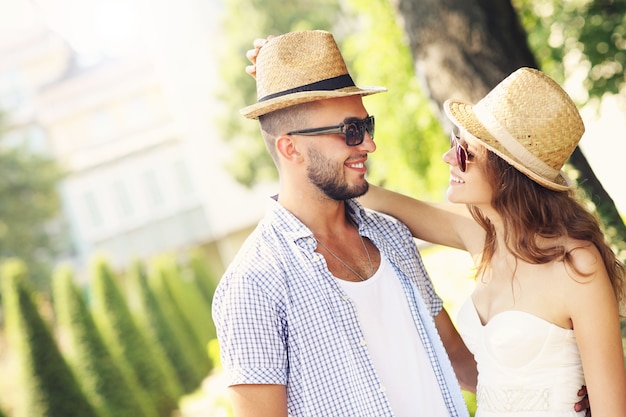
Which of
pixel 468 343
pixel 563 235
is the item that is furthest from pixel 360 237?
pixel 563 235

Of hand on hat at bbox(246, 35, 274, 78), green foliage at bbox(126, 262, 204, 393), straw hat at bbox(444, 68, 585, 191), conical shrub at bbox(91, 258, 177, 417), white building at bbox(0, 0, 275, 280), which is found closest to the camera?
straw hat at bbox(444, 68, 585, 191)

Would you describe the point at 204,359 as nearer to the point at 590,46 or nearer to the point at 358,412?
the point at 590,46

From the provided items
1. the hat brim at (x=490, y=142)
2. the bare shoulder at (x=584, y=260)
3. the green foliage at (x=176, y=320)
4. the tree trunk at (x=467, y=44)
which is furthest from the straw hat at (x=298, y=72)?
the green foliage at (x=176, y=320)

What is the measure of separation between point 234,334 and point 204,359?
42.0ft

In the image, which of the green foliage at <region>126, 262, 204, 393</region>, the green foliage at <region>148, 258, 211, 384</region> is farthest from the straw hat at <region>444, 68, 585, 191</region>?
the green foliage at <region>148, 258, 211, 384</region>

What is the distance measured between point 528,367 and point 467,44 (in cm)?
246

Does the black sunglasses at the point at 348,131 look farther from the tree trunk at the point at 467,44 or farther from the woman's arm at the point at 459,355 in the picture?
the tree trunk at the point at 467,44

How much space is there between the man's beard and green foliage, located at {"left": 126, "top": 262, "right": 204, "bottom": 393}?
11.0 m

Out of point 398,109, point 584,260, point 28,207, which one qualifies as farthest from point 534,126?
point 28,207

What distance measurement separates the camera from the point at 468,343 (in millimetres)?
2996

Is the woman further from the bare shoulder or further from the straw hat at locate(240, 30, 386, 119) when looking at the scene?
the straw hat at locate(240, 30, 386, 119)

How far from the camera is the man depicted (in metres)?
2.56

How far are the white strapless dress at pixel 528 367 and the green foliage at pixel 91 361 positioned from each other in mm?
8358

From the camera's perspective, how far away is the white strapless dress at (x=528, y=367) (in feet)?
8.73
